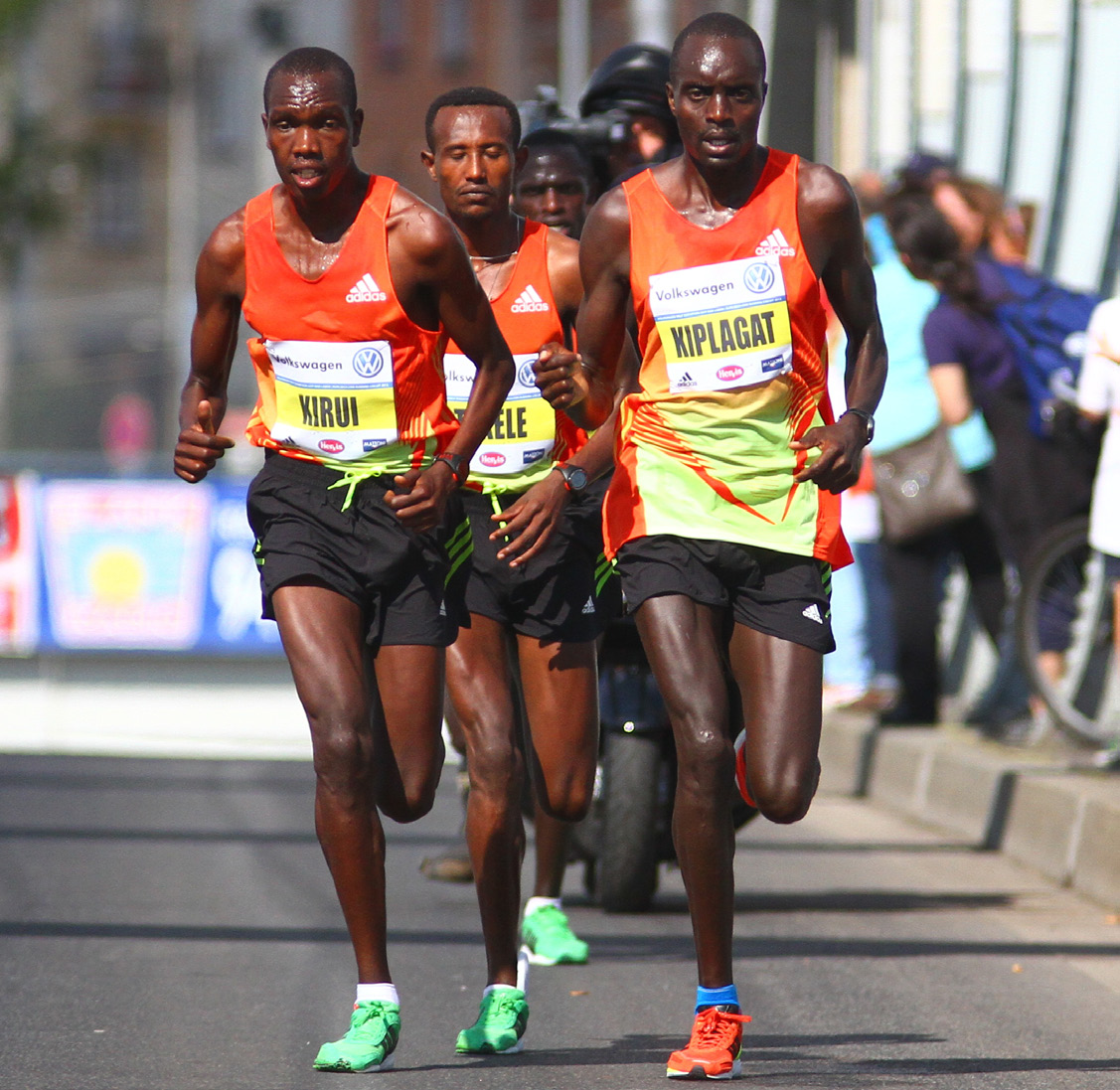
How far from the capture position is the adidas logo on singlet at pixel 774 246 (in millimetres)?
5305

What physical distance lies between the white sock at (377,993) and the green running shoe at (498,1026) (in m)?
0.31

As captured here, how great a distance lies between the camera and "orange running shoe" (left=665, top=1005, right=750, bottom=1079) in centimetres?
510

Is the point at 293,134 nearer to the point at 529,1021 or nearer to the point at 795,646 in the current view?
the point at 795,646

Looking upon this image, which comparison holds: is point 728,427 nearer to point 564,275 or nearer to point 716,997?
point 564,275

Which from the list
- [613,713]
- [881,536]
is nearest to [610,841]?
[613,713]

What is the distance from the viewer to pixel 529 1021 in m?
5.95

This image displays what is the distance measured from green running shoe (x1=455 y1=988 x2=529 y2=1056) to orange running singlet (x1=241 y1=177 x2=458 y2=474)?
1.19m

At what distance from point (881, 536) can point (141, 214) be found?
58.8m

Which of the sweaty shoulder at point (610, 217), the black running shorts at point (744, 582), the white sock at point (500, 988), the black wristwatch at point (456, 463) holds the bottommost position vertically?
the white sock at point (500, 988)

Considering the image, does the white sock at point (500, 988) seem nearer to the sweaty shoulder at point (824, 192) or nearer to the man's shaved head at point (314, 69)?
the sweaty shoulder at point (824, 192)

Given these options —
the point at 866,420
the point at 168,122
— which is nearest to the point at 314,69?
the point at 866,420

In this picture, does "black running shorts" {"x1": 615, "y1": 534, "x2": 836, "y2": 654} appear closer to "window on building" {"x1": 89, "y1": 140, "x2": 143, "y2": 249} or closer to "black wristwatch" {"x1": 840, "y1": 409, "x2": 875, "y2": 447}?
"black wristwatch" {"x1": 840, "y1": 409, "x2": 875, "y2": 447}

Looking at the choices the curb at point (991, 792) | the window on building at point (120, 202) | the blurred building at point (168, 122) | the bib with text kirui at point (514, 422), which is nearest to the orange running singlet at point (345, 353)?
the bib with text kirui at point (514, 422)

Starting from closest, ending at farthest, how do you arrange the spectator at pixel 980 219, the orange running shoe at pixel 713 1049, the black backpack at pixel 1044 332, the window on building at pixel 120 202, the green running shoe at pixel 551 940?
the orange running shoe at pixel 713 1049 → the green running shoe at pixel 551 940 → the black backpack at pixel 1044 332 → the spectator at pixel 980 219 → the window on building at pixel 120 202
